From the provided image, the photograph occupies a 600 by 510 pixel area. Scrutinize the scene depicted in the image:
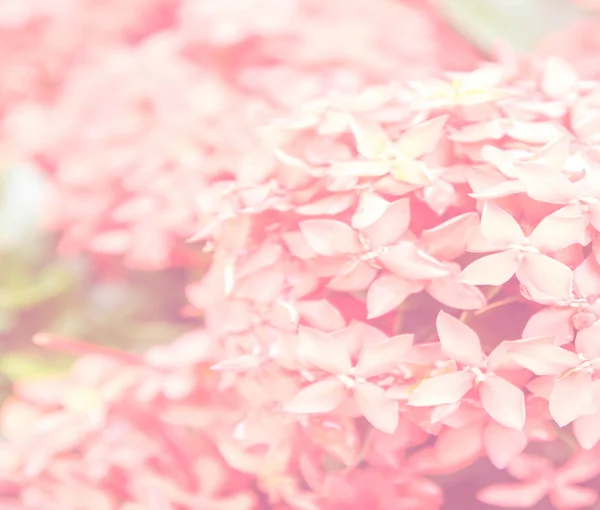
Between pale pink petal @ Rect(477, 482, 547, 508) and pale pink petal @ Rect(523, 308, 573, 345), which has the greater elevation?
pale pink petal @ Rect(523, 308, 573, 345)

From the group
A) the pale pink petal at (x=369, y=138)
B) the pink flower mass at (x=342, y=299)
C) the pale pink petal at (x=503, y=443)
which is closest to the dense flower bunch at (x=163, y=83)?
the pink flower mass at (x=342, y=299)

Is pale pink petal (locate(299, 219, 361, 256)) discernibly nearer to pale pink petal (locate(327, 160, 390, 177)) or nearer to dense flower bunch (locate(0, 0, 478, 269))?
pale pink petal (locate(327, 160, 390, 177))

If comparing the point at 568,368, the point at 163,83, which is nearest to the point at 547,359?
the point at 568,368

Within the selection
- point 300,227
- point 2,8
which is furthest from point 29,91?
point 300,227

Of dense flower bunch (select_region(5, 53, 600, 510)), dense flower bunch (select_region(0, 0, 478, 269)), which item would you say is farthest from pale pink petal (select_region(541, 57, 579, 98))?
dense flower bunch (select_region(0, 0, 478, 269))

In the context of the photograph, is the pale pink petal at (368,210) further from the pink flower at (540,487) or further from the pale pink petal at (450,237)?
the pink flower at (540,487)

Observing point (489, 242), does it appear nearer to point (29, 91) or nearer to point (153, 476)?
point (153, 476)
